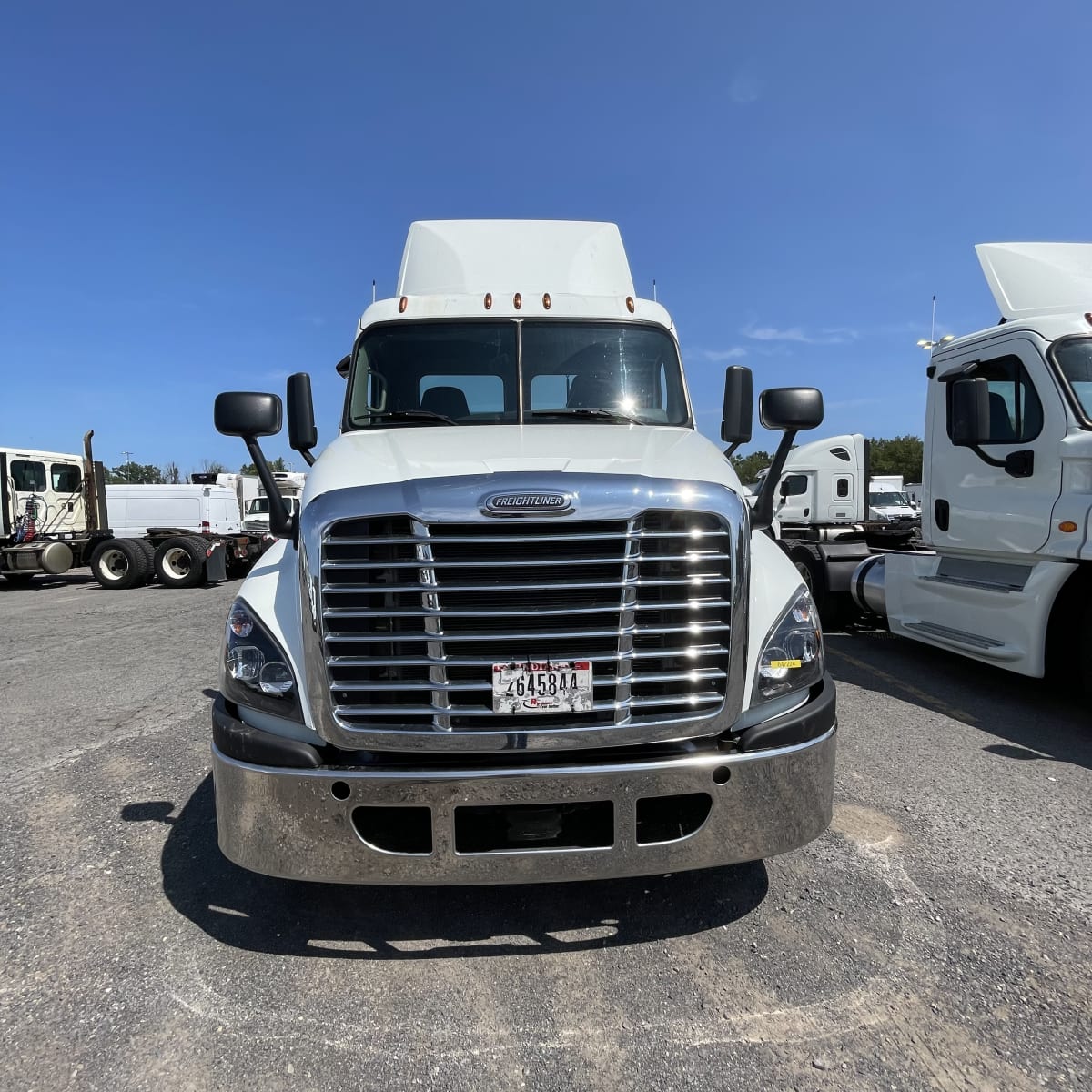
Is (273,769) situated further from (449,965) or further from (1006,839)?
(1006,839)

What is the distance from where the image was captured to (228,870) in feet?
10.5

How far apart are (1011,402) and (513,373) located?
3.88 metres

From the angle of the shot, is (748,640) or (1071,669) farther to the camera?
(1071,669)

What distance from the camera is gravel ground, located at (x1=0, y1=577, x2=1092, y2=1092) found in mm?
2127

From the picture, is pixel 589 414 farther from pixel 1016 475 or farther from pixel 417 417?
pixel 1016 475

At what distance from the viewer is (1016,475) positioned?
5355 millimetres

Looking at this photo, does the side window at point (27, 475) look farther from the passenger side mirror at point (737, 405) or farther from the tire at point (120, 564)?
the passenger side mirror at point (737, 405)

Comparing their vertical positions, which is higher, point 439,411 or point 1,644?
point 439,411

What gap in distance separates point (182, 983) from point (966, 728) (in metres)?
4.85

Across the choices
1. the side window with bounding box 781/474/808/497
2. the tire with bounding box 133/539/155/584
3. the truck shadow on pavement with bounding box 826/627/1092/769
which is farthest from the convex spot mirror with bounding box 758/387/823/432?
the tire with bounding box 133/539/155/584

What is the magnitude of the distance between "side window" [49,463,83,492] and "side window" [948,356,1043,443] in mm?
18660

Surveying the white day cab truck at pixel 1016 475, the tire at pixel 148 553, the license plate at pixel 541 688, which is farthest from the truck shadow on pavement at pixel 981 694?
the tire at pixel 148 553

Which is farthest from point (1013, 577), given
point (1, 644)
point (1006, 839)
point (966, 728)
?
point (1, 644)

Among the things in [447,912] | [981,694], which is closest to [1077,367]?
[981,694]
